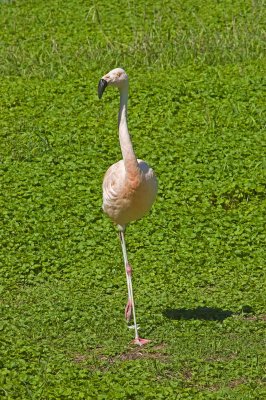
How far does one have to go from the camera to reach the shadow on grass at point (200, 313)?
8.71m

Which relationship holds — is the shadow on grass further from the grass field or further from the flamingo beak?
the flamingo beak

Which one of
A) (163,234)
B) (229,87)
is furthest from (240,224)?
(229,87)

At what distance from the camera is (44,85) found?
511 inches

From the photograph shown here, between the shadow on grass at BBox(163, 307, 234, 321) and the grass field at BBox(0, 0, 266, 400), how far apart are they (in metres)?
0.02

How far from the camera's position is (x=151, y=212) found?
1050cm

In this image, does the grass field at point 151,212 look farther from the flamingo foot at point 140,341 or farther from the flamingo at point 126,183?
the flamingo at point 126,183

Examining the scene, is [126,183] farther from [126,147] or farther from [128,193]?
[126,147]

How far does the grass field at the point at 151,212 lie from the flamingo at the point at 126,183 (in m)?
0.57

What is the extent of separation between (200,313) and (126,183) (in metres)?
1.31

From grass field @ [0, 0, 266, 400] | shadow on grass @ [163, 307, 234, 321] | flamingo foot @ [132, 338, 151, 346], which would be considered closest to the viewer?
grass field @ [0, 0, 266, 400]

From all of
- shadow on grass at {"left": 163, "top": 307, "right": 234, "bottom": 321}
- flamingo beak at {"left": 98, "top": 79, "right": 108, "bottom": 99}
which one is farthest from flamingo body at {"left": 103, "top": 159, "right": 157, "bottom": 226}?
shadow on grass at {"left": 163, "top": 307, "right": 234, "bottom": 321}

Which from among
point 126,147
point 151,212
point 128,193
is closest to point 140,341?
point 128,193

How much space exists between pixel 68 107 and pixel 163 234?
115 inches

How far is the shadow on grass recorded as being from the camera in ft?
28.6
